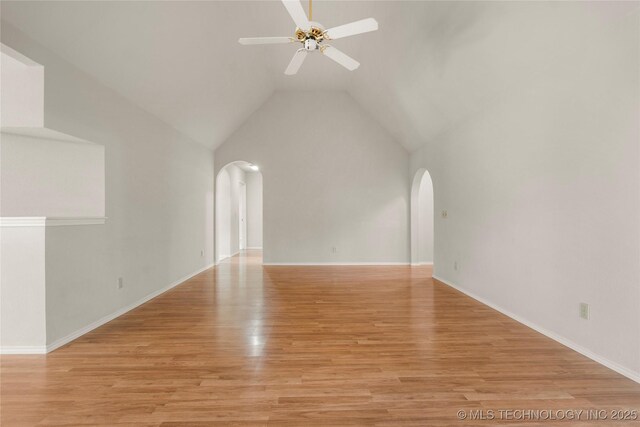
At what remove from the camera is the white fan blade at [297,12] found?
2393 millimetres

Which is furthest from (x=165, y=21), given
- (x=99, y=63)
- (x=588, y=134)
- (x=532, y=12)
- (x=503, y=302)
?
(x=503, y=302)

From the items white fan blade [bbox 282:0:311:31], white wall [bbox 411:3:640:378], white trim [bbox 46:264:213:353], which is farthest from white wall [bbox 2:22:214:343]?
white wall [bbox 411:3:640:378]

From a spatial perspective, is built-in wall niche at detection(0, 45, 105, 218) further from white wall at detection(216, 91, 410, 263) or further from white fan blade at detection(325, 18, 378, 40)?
white wall at detection(216, 91, 410, 263)

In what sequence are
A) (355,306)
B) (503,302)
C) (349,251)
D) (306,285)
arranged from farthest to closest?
(349,251) → (306,285) → (355,306) → (503,302)

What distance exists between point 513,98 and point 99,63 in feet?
13.9

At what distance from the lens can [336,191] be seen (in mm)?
7355

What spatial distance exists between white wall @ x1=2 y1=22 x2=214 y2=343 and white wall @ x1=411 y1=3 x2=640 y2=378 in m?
3.96

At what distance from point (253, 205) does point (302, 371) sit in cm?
922

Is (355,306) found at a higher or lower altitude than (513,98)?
lower

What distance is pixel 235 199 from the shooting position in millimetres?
9477

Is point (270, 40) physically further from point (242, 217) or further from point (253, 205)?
point (253, 205)

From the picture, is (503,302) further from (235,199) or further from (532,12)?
(235,199)

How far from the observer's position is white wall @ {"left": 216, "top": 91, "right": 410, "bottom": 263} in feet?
24.1

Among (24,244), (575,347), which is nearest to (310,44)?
(24,244)
